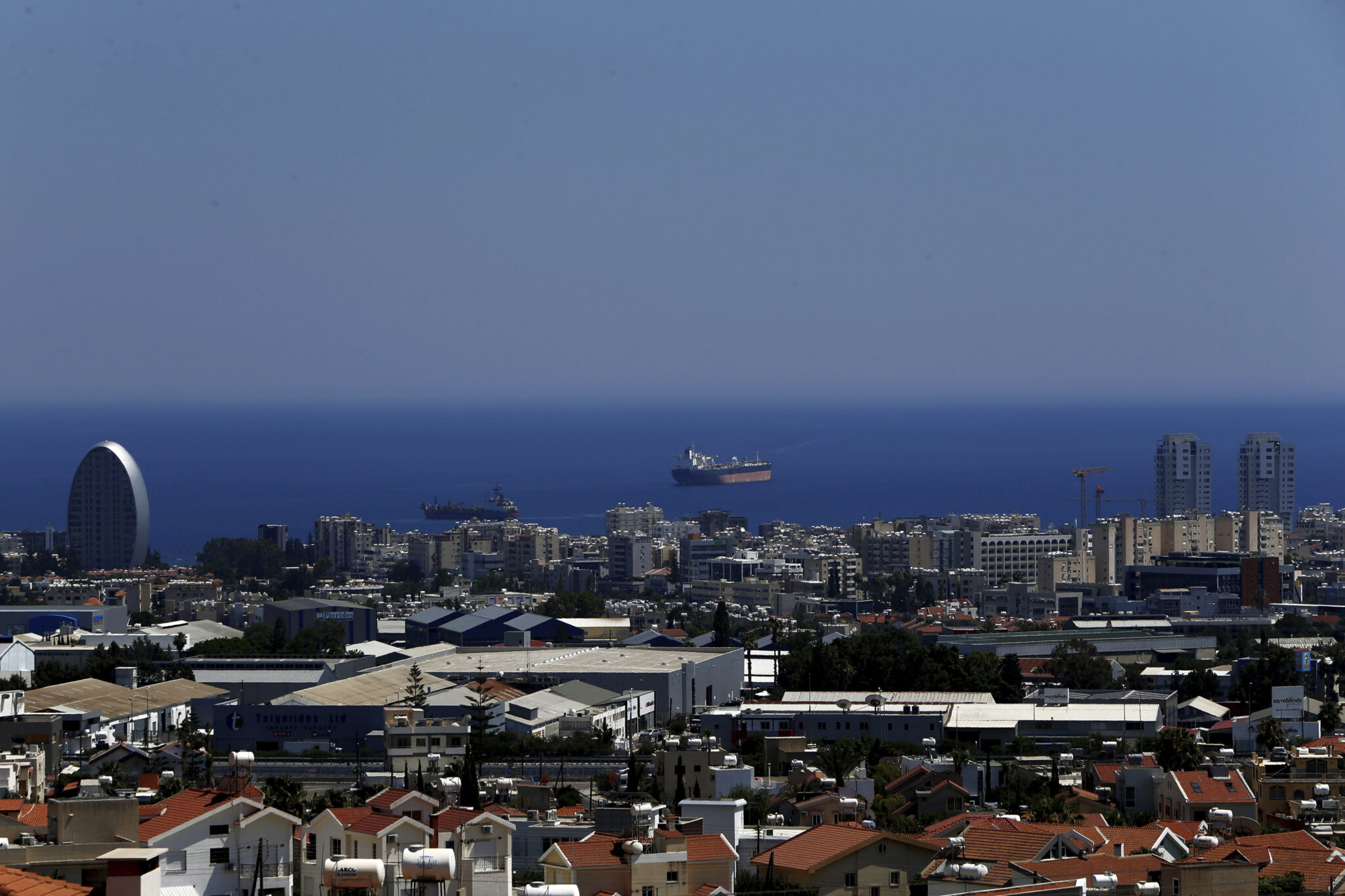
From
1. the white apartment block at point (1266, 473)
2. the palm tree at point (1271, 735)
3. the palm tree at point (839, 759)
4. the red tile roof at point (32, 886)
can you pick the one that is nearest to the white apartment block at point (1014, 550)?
the white apartment block at point (1266, 473)

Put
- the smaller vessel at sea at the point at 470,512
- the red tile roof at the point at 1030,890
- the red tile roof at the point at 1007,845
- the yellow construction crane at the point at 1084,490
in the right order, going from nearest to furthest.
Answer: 1. the red tile roof at the point at 1030,890
2. the red tile roof at the point at 1007,845
3. the yellow construction crane at the point at 1084,490
4. the smaller vessel at sea at the point at 470,512

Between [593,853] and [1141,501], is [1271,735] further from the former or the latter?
[1141,501]

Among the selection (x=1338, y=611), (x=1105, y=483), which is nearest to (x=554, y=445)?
(x=1105, y=483)

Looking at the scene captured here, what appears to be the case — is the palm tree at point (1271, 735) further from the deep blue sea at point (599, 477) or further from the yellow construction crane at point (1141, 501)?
the deep blue sea at point (599, 477)

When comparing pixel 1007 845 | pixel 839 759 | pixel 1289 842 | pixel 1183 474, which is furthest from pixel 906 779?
pixel 1183 474

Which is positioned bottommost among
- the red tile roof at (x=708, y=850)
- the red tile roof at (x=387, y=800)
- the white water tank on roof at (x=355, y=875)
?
the red tile roof at (x=708, y=850)

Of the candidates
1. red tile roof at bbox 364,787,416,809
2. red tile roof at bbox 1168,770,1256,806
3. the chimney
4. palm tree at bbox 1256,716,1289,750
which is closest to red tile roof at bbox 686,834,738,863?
red tile roof at bbox 364,787,416,809

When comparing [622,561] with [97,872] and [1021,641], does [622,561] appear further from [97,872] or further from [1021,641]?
[97,872]

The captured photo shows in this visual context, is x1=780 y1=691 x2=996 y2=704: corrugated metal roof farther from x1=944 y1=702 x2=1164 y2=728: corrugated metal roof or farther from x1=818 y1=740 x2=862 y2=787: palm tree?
x1=818 y1=740 x2=862 y2=787: palm tree
